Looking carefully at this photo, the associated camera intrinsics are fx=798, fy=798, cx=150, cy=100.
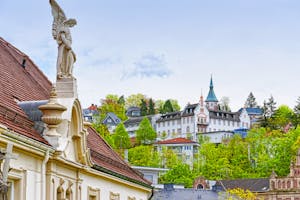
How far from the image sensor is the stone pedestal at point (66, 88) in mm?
17328

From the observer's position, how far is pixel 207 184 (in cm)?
12212

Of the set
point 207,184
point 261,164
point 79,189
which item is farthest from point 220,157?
point 79,189

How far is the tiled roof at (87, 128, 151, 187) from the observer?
71.3ft

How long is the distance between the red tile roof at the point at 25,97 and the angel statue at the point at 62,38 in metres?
1.07

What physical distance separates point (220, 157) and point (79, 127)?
139 meters

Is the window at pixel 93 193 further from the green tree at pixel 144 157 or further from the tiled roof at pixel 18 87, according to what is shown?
the green tree at pixel 144 157

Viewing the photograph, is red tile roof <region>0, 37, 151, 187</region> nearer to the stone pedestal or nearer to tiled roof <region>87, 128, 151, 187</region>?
tiled roof <region>87, 128, 151, 187</region>

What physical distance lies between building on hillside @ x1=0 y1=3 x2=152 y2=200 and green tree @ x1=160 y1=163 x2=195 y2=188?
112 meters

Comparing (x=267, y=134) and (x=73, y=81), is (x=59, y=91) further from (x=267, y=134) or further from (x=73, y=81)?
(x=267, y=134)

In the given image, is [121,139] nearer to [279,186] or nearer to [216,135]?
[216,135]

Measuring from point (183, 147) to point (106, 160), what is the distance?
15299 centimetres

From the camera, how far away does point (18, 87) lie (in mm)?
17750

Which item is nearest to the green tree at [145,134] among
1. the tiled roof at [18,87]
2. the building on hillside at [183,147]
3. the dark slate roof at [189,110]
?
the building on hillside at [183,147]

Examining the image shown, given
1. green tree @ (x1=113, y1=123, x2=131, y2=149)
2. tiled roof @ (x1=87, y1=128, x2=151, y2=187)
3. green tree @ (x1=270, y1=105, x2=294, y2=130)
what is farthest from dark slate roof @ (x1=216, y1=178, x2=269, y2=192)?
tiled roof @ (x1=87, y1=128, x2=151, y2=187)
